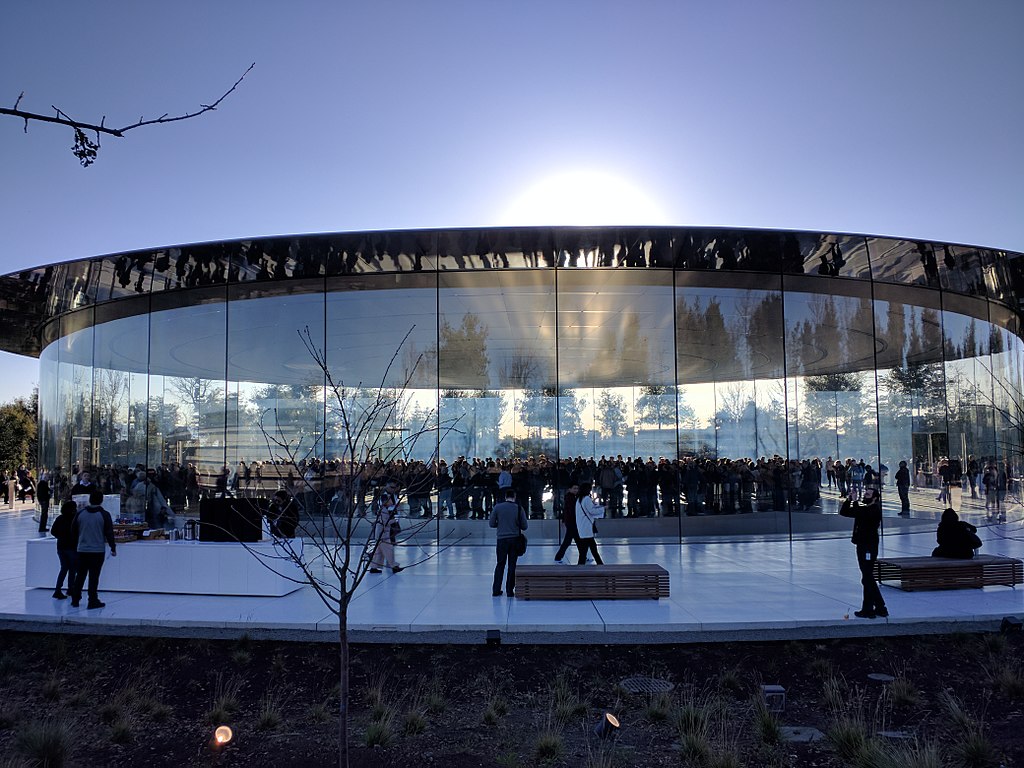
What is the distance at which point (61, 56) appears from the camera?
181 inches

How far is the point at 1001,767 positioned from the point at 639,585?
5.31m

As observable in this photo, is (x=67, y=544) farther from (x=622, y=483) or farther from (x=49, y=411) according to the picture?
(x=49, y=411)

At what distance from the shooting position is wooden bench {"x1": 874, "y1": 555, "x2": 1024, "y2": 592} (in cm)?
1115

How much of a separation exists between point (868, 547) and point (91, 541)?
10568 mm

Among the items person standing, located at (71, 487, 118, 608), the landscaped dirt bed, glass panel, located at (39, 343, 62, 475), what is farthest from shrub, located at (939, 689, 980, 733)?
glass panel, located at (39, 343, 62, 475)

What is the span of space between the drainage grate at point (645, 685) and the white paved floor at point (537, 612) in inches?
30.0

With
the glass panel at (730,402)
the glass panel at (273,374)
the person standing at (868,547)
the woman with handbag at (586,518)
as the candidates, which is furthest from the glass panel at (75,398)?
the person standing at (868,547)

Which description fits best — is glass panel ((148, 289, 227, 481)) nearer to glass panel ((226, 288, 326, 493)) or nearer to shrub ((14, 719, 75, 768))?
glass panel ((226, 288, 326, 493))

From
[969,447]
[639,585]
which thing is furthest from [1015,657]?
[969,447]

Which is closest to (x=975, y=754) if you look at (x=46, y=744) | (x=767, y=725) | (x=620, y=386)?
(x=767, y=725)

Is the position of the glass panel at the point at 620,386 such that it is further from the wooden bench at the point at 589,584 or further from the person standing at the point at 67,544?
the person standing at the point at 67,544

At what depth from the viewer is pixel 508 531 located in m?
10.7

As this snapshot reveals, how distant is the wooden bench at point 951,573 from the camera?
11.1 metres

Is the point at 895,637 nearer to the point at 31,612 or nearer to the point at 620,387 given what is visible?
the point at 620,387
